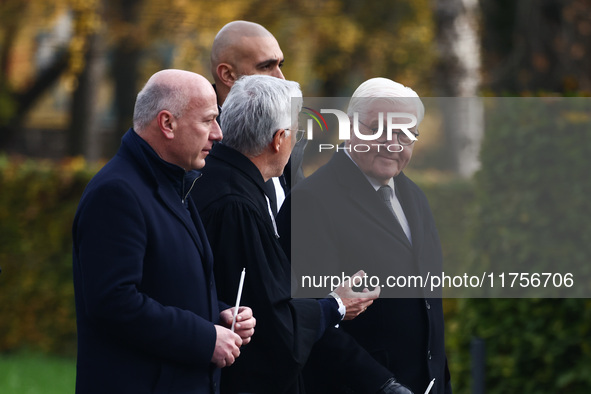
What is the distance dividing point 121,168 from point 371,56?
15.7m

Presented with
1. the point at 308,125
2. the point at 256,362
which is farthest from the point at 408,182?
the point at 256,362

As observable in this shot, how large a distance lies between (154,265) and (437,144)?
11.1ft

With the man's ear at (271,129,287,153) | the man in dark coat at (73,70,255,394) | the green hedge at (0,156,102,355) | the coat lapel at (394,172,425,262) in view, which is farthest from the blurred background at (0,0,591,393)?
the man in dark coat at (73,70,255,394)

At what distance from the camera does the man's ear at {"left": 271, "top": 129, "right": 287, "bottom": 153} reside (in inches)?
137

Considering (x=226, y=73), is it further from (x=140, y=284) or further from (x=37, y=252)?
(x=37, y=252)

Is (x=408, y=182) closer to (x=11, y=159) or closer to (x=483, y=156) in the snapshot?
(x=483, y=156)

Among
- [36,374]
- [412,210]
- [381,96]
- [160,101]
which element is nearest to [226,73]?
[381,96]

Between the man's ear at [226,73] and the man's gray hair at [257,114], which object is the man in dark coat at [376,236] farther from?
the man's ear at [226,73]

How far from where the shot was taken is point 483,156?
7.04 m

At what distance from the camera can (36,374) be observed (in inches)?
380

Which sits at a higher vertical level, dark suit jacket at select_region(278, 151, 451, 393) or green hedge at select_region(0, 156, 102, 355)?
green hedge at select_region(0, 156, 102, 355)

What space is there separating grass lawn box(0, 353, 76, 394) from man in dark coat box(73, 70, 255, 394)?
6.06 m

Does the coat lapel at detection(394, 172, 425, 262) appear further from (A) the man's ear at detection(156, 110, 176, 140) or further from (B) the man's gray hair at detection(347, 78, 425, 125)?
(A) the man's ear at detection(156, 110, 176, 140)

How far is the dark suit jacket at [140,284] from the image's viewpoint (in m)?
2.95
